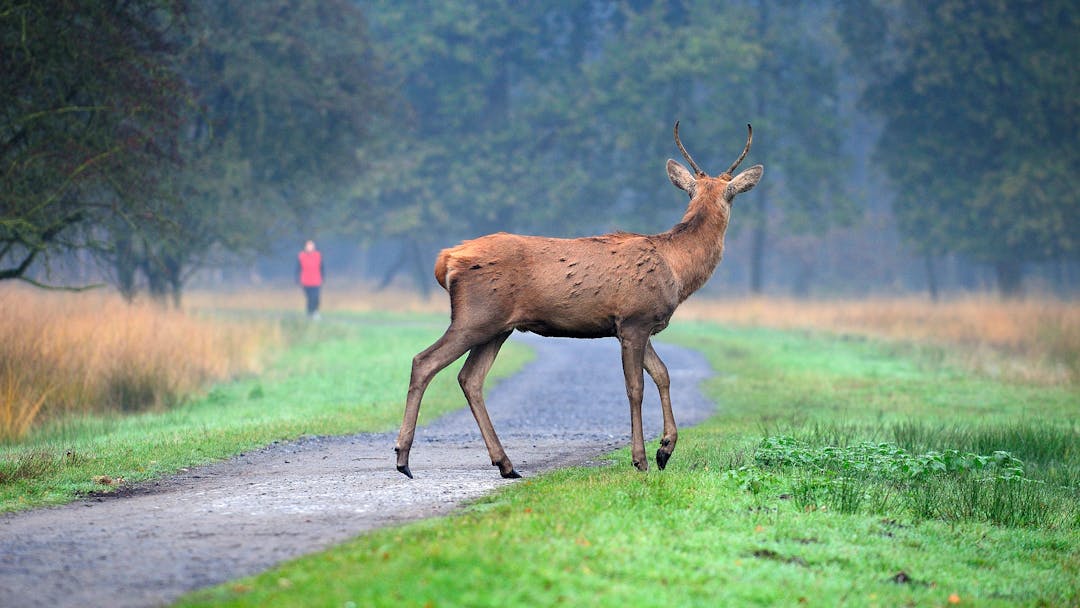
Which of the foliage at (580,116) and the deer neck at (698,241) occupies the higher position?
the foliage at (580,116)

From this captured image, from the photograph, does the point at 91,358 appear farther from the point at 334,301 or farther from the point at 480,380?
the point at 334,301

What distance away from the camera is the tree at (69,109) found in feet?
54.8

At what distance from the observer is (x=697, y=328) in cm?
3878

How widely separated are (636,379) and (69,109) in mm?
9785

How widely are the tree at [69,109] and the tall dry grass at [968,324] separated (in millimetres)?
15022

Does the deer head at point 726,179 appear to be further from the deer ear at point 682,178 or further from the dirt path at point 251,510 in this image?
the dirt path at point 251,510

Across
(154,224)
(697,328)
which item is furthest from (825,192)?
(154,224)

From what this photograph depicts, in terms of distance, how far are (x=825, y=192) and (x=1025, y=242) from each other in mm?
14484

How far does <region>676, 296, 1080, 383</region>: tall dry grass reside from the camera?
78.1 ft

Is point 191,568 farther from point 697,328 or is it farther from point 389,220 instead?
point 389,220

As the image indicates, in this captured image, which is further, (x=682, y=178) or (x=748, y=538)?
(x=682, y=178)

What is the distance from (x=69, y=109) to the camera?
1652cm

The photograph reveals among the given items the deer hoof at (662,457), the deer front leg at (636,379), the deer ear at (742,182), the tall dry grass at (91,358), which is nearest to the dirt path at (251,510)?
the deer front leg at (636,379)

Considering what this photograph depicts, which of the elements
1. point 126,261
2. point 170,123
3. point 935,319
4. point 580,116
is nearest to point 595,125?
point 580,116
